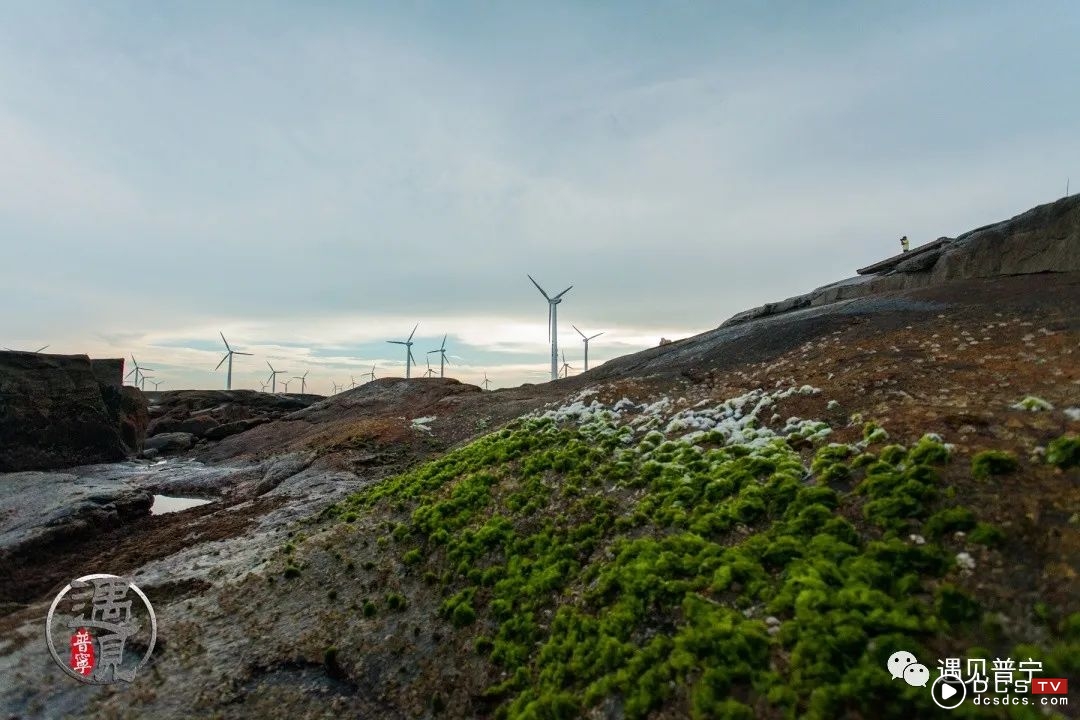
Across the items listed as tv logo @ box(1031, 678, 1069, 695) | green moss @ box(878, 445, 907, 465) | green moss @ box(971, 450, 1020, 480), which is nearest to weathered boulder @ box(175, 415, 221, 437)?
green moss @ box(878, 445, 907, 465)

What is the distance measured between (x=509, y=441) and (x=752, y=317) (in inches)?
1136

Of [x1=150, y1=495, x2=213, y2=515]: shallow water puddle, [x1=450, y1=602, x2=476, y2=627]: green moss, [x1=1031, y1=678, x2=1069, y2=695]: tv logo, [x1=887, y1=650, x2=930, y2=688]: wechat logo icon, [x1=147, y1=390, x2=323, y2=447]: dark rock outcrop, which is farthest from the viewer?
[x1=147, y1=390, x2=323, y2=447]: dark rock outcrop

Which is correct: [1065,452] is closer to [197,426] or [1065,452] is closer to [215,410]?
[197,426]

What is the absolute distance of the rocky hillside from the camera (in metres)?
7.38

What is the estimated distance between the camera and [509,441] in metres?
21.9

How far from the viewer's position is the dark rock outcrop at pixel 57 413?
38.0 meters

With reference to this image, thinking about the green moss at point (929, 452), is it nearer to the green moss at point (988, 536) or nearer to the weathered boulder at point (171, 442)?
the green moss at point (988, 536)

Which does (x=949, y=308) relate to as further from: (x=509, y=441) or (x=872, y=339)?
(x=509, y=441)

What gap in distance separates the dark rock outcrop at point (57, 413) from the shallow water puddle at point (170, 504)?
50.0ft

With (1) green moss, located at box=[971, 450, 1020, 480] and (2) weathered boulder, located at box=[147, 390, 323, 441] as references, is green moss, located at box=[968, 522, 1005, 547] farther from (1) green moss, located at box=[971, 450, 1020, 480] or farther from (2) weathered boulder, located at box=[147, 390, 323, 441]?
(2) weathered boulder, located at box=[147, 390, 323, 441]

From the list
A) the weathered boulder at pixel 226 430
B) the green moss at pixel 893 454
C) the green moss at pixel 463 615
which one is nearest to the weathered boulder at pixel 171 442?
the weathered boulder at pixel 226 430

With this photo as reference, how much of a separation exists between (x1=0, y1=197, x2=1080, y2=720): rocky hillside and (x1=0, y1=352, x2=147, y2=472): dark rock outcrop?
24.6 metres

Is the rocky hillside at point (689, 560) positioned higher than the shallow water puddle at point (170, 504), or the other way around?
the rocky hillside at point (689, 560)

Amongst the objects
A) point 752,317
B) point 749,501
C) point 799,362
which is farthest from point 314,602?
point 752,317
